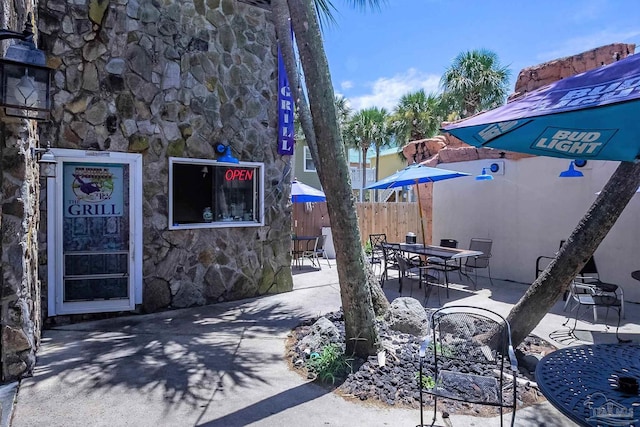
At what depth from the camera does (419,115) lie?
2122cm

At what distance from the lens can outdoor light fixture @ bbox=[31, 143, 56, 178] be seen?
15.9 feet

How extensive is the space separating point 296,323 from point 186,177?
3.12 metres

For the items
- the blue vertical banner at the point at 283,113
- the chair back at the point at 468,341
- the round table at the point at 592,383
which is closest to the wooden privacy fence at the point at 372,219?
the blue vertical banner at the point at 283,113

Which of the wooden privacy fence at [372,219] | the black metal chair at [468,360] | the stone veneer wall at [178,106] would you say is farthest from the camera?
the wooden privacy fence at [372,219]

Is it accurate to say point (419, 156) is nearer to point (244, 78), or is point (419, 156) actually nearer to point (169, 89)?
point (244, 78)

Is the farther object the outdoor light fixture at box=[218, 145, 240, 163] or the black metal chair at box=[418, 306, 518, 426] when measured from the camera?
the outdoor light fixture at box=[218, 145, 240, 163]

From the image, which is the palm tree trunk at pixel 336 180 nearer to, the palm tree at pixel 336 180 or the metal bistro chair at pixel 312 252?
the palm tree at pixel 336 180

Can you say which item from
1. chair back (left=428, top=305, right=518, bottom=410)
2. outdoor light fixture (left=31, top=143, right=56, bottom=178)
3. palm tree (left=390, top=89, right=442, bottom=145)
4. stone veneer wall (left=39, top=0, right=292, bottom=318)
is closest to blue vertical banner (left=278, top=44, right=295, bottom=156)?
stone veneer wall (left=39, top=0, right=292, bottom=318)

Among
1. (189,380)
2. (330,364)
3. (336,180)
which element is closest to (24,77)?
(336,180)

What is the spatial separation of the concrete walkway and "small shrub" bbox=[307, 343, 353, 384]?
0.56ft

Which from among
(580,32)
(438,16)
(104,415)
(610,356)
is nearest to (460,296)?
(610,356)

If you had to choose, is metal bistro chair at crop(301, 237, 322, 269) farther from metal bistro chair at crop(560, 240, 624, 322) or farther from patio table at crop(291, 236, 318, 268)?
metal bistro chair at crop(560, 240, 624, 322)

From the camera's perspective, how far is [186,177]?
6.96 metres

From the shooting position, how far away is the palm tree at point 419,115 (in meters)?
21.0
